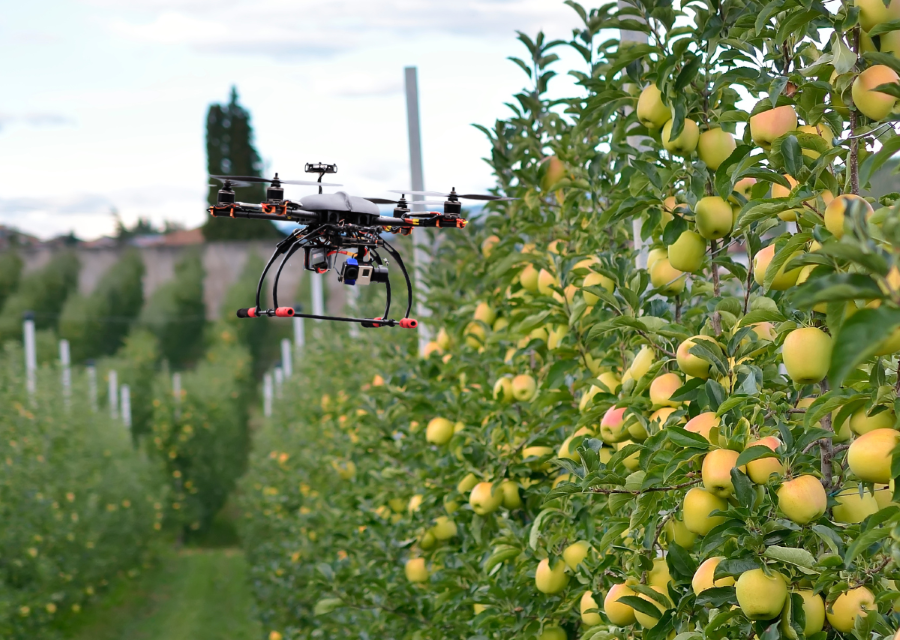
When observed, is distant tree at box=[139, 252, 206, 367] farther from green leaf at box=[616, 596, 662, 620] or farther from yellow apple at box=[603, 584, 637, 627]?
green leaf at box=[616, 596, 662, 620]

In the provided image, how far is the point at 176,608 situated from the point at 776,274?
16.9 metres

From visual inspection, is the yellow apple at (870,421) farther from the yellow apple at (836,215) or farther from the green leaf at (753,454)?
the yellow apple at (836,215)

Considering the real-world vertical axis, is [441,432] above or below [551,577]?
above

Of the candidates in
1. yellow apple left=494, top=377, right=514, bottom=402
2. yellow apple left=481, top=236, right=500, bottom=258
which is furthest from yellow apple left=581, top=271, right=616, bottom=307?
yellow apple left=481, top=236, right=500, bottom=258

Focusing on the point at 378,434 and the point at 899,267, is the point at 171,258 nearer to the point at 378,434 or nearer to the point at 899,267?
the point at 378,434

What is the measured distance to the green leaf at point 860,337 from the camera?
2.76 ft

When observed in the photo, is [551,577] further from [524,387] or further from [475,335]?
[475,335]

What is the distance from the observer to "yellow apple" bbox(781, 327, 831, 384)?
1410mm

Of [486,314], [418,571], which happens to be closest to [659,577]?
[486,314]

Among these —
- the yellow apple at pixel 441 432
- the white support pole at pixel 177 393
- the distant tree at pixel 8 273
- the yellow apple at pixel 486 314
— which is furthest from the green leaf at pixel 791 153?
the distant tree at pixel 8 273

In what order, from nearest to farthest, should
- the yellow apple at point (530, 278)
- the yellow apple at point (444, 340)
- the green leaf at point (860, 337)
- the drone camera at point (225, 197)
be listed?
the green leaf at point (860, 337) → the drone camera at point (225, 197) → the yellow apple at point (530, 278) → the yellow apple at point (444, 340)

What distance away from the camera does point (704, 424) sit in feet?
5.50

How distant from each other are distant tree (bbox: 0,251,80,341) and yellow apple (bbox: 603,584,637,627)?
3539 cm

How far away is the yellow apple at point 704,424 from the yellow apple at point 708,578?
0.75ft
